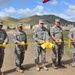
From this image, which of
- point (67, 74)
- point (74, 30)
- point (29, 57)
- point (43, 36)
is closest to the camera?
point (67, 74)

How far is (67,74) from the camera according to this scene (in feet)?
38.0

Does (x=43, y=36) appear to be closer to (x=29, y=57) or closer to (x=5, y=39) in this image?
(x=5, y=39)

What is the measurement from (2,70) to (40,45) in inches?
76.0

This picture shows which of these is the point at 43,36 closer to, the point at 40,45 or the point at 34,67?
the point at 40,45

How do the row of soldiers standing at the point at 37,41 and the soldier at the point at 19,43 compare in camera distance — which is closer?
the row of soldiers standing at the point at 37,41

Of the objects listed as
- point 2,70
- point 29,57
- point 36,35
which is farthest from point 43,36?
point 29,57

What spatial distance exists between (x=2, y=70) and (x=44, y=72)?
1.77 m

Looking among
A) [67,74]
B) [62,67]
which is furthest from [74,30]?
[67,74]

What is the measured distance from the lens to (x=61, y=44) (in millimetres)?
12992

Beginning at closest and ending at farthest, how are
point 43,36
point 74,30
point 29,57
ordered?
point 43,36 → point 74,30 → point 29,57

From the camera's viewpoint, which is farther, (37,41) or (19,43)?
(37,41)

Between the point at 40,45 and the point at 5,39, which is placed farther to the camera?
the point at 40,45

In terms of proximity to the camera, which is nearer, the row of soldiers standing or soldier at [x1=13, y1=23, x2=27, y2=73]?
the row of soldiers standing

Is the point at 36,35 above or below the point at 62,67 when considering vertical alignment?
above
